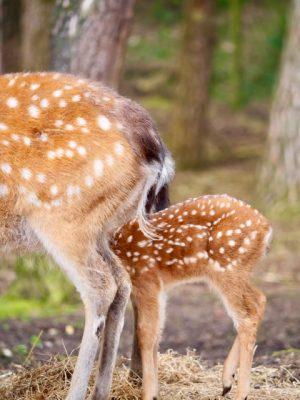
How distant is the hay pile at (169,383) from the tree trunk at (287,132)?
19.3 feet

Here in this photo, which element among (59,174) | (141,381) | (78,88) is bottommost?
(141,381)

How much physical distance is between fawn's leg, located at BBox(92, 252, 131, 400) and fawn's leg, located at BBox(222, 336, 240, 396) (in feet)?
2.23

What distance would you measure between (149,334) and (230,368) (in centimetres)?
54

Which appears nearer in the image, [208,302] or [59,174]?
[59,174]

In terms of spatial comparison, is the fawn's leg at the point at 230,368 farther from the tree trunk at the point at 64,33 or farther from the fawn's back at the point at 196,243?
the tree trunk at the point at 64,33

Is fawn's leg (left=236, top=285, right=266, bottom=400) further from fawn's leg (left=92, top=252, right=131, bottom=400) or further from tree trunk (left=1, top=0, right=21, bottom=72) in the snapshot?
tree trunk (left=1, top=0, right=21, bottom=72)

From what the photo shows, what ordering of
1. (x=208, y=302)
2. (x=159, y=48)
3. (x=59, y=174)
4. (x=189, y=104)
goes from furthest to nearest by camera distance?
(x=159, y=48) → (x=189, y=104) → (x=208, y=302) → (x=59, y=174)

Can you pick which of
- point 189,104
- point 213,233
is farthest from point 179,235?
point 189,104

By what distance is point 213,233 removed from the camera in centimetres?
537

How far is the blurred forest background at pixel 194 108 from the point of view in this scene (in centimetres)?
736

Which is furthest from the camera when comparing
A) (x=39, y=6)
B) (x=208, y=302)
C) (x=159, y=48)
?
(x=159, y=48)

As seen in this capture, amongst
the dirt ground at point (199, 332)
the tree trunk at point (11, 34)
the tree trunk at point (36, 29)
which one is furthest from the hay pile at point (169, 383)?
the tree trunk at point (11, 34)

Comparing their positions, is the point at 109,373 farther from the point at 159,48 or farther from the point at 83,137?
the point at 159,48

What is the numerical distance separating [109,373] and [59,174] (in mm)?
1144
